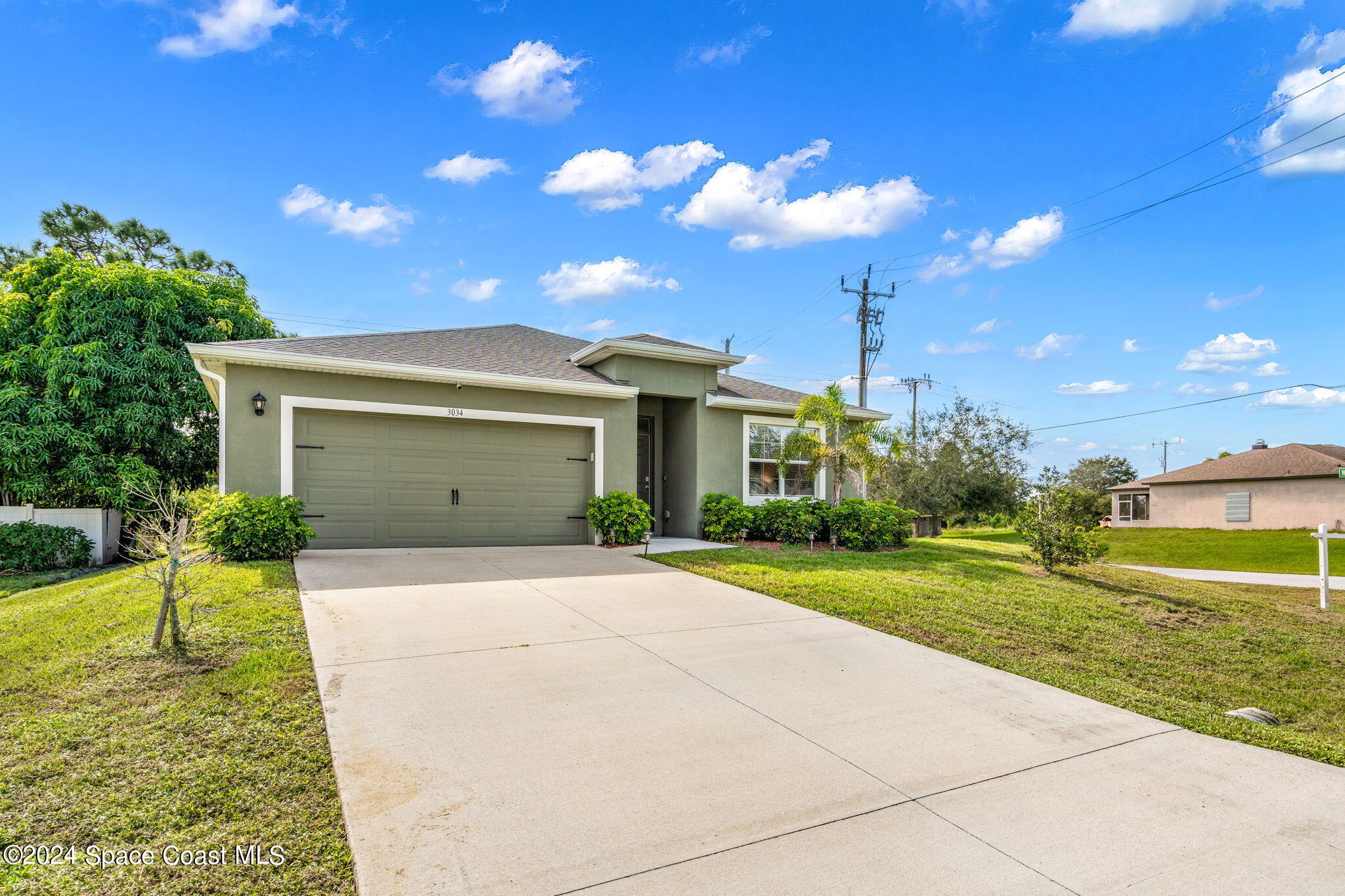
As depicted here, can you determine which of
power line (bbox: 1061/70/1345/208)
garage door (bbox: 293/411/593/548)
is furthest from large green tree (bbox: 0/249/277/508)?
power line (bbox: 1061/70/1345/208)

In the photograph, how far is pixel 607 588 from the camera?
7.39 m

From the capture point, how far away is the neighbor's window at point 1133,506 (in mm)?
34094

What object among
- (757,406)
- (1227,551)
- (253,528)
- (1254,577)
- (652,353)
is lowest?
(1227,551)

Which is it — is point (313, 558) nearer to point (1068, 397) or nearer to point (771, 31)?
point (771, 31)

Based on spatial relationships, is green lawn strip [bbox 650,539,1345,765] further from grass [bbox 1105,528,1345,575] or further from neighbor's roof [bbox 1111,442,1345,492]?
neighbor's roof [bbox 1111,442,1345,492]

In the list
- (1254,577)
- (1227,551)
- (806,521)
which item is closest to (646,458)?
(806,521)

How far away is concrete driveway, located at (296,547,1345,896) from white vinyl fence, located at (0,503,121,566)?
39.0ft

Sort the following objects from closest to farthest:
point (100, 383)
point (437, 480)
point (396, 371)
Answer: point (396, 371)
point (437, 480)
point (100, 383)

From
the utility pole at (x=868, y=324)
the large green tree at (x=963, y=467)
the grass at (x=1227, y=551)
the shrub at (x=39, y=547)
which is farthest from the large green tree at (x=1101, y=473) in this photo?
the shrub at (x=39, y=547)

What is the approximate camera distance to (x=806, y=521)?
12.2 m

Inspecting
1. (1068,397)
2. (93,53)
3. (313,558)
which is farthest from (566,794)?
(1068,397)

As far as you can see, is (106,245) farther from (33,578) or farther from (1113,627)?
(1113,627)

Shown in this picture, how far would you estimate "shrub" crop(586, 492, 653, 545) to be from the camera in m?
11.4

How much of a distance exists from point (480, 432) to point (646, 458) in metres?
4.14
